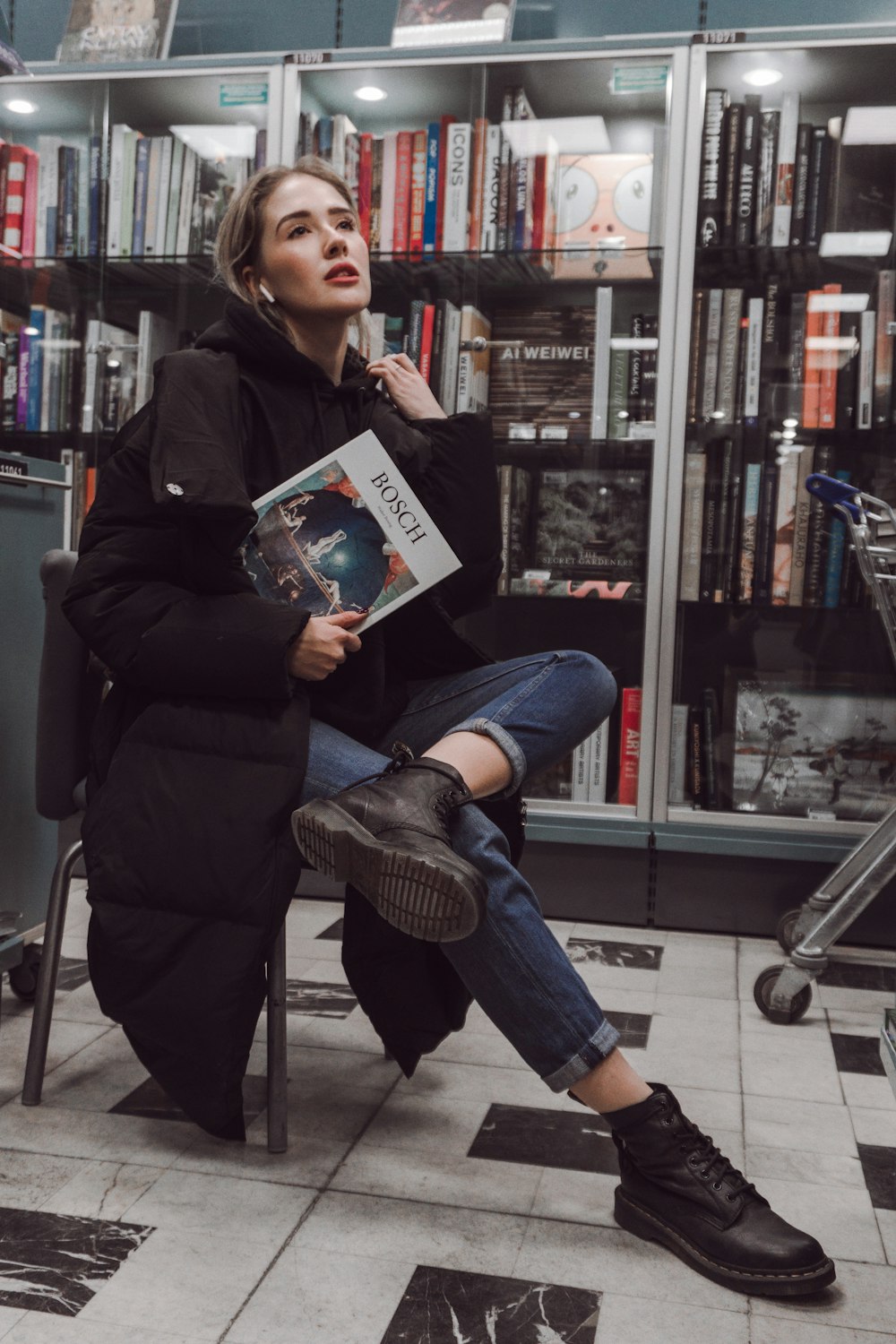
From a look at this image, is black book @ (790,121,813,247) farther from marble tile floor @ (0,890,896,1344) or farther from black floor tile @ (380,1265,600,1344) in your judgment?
black floor tile @ (380,1265,600,1344)

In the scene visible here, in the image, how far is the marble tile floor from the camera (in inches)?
46.1

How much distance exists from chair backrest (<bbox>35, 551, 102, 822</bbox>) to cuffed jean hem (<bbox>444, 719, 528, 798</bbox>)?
0.55 meters

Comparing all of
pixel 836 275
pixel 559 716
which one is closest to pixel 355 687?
pixel 559 716

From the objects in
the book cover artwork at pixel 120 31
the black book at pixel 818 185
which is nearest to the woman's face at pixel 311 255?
the black book at pixel 818 185

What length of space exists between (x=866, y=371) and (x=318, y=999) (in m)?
1.86

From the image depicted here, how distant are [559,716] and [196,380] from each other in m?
0.63

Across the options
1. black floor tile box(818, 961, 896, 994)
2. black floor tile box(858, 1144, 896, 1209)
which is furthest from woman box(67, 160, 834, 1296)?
black floor tile box(818, 961, 896, 994)

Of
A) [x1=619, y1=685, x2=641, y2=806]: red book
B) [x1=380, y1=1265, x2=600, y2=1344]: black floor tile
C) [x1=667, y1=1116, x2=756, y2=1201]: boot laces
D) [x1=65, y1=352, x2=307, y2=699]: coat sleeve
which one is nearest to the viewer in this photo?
[x1=380, y1=1265, x2=600, y2=1344]: black floor tile

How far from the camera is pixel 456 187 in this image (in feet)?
9.68

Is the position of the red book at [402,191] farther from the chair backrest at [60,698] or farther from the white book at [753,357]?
the chair backrest at [60,698]

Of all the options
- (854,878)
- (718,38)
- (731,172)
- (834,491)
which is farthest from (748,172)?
(854,878)

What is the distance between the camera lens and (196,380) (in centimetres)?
154

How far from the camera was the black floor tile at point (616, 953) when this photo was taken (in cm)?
245

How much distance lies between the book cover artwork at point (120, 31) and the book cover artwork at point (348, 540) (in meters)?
2.20
